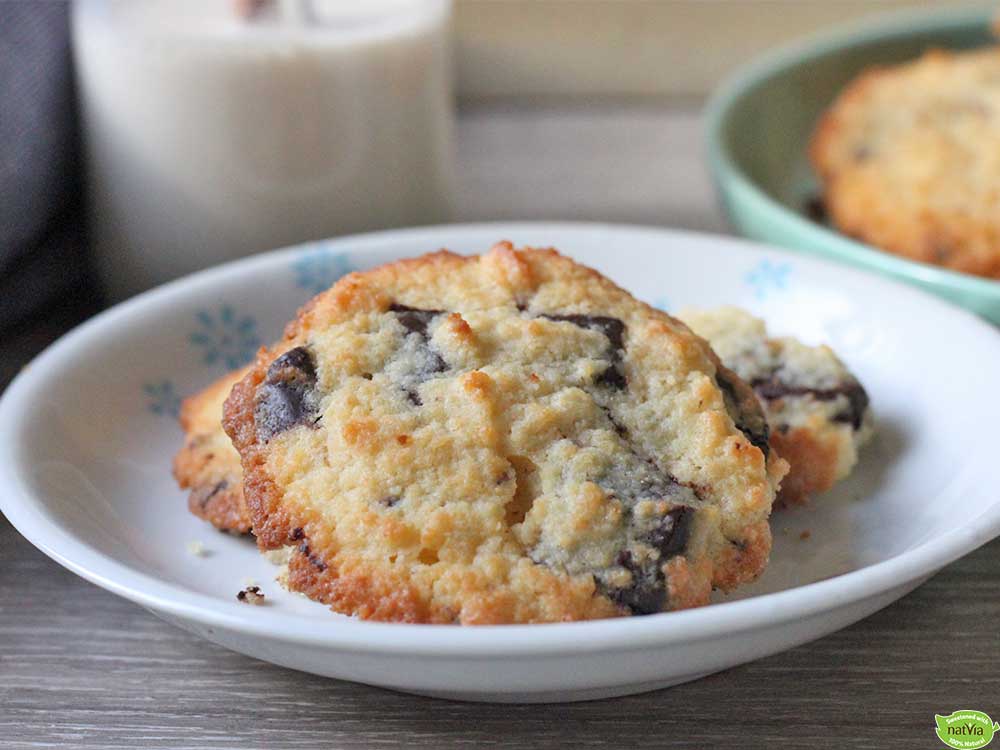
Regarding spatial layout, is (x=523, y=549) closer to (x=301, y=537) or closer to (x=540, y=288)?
(x=301, y=537)

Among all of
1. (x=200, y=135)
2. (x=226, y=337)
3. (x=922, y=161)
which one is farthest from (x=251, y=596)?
(x=922, y=161)

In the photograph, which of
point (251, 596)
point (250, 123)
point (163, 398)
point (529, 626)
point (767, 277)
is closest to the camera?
point (529, 626)

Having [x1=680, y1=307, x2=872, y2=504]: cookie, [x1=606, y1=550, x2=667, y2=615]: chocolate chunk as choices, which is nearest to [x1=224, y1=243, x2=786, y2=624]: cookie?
[x1=606, y1=550, x2=667, y2=615]: chocolate chunk

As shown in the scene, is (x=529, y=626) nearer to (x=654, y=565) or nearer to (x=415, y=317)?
(x=654, y=565)

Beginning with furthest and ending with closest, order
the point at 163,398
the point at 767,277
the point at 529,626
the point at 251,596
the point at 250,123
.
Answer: the point at 250,123 → the point at 767,277 → the point at 163,398 → the point at 251,596 → the point at 529,626

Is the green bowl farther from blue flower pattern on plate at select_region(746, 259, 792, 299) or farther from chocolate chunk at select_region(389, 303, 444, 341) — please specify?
chocolate chunk at select_region(389, 303, 444, 341)

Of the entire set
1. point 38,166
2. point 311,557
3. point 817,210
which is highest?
point 311,557

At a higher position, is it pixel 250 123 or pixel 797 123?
pixel 250 123

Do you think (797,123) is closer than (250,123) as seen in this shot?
No
